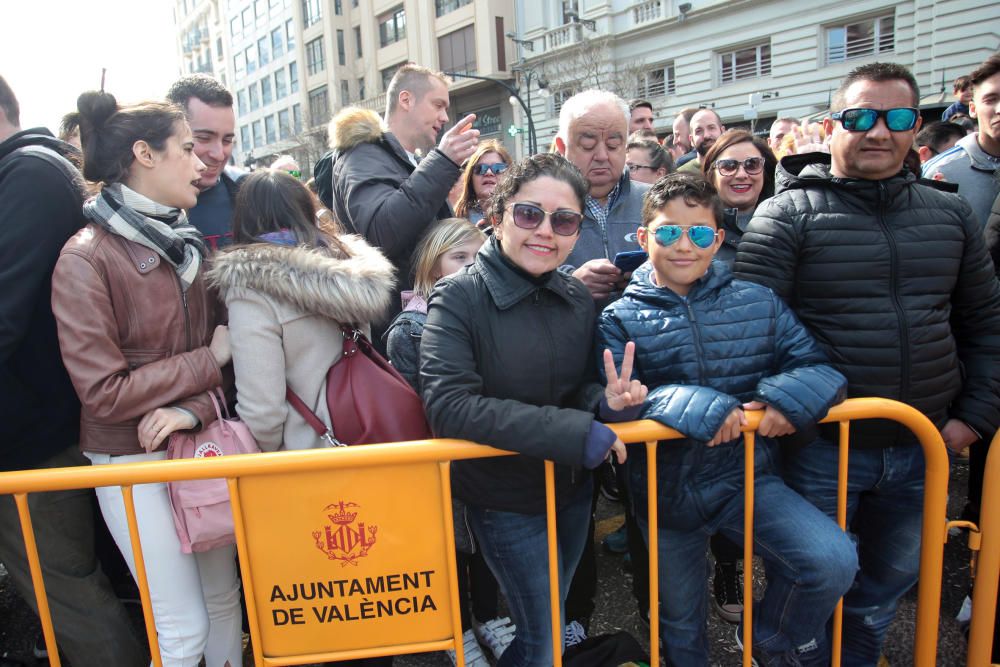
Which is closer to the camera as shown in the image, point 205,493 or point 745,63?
point 205,493

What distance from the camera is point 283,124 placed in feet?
170

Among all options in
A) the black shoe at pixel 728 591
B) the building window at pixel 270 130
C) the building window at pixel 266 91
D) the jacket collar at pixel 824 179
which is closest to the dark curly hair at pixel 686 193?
the jacket collar at pixel 824 179

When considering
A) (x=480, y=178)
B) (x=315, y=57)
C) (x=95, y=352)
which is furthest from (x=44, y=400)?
(x=315, y=57)

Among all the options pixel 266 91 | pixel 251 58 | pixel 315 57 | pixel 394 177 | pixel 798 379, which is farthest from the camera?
pixel 251 58

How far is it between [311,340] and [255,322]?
7.5 inches

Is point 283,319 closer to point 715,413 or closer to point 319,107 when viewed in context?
point 715,413

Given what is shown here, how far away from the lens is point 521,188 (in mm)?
2027

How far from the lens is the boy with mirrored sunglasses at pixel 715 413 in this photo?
72.9 inches

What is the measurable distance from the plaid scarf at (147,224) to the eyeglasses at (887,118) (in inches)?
91.5

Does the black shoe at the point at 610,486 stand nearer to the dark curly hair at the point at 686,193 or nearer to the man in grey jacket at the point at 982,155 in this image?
the dark curly hair at the point at 686,193

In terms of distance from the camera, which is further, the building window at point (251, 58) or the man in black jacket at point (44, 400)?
the building window at point (251, 58)

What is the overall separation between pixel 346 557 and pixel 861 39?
24.5m

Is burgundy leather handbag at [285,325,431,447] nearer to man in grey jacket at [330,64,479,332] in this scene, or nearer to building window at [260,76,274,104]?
man in grey jacket at [330,64,479,332]

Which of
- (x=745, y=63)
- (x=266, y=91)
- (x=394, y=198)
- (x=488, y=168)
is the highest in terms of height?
(x=266, y=91)
